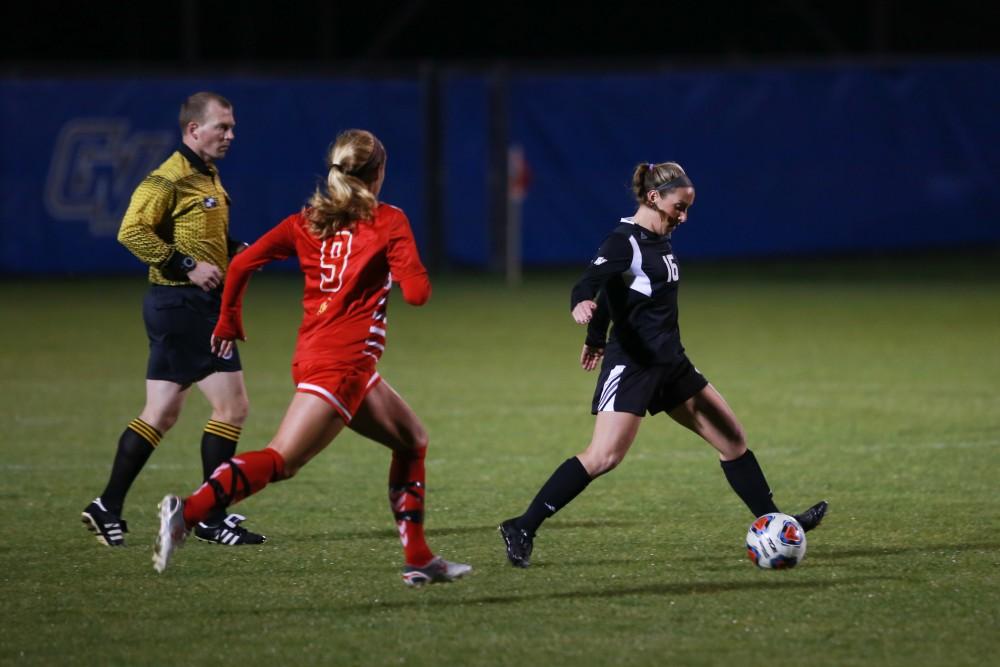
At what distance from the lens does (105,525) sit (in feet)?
24.3

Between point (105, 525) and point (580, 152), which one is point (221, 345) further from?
point (580, 152)

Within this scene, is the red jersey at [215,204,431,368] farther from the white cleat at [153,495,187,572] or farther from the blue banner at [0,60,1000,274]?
the blue banner at [0,60,1000,274]

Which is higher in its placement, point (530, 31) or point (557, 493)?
point (530, 31)

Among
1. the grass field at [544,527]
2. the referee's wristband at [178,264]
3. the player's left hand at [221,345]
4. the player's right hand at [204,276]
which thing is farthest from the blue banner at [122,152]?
the player's left hand at [221,345]

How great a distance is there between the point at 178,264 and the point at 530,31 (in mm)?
32969

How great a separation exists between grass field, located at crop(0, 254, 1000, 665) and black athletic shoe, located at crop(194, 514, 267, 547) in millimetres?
95

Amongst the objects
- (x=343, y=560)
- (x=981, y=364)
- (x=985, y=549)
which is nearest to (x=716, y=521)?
(x=985, y=549)

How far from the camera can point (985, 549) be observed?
720 centimetres

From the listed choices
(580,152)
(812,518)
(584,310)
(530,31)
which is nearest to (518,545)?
(584,310)

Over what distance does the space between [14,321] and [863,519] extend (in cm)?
1247

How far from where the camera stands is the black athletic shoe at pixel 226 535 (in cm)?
748

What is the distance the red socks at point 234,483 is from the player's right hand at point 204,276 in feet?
4.96

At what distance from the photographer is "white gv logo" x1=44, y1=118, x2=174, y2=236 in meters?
23.0

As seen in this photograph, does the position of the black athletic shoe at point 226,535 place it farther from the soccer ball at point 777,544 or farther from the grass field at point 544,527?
the soccer ball at point 777,544
